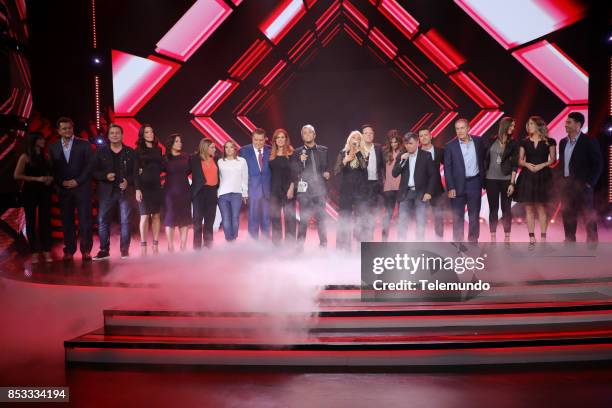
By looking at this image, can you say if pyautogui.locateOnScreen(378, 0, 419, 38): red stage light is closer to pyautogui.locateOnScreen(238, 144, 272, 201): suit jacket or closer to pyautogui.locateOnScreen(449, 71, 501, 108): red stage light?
pyautogui.locateOnScreen(449, 71, 501, 108): red stage light

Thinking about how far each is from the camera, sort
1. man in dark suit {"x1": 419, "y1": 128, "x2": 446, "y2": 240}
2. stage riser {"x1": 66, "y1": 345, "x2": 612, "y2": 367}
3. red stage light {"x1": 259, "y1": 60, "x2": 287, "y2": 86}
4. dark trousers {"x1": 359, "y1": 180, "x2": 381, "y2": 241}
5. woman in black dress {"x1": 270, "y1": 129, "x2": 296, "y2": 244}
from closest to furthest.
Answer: stage riser {"x1": 66, "y1": 345, "x2": 612, "y2": 367}, man in dark suit {"x1": 419, "y1": 128, "x2": 446, "y2": 240}, dark trousers {"x1": 359, "y1": 180, "x2": 381, "y2": 241}, woman in black dress {"x1": 270, "y1": 129, "x2": 296, "y2": 244}, red stage light {"x1": 259, "y1": 60, "x2": 287, "y2": 86}

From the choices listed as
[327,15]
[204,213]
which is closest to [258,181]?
[204,213]

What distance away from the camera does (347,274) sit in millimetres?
4027

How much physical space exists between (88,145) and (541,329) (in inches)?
184

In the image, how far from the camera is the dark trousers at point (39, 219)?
5277 mm

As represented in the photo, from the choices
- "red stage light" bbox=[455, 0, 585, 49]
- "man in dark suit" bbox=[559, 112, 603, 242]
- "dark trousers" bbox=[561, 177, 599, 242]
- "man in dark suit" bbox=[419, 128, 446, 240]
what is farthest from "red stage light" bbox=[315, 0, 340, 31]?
"dark trousers" bbox=[561, 177, 599, 242]

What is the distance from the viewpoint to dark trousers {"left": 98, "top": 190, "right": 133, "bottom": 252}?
17.3 ft

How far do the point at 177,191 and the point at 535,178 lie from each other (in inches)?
153

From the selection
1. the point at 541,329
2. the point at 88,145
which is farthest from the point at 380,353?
the point at 88,145

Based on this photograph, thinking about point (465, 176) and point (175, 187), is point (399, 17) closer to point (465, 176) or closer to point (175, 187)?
point (465, 176)

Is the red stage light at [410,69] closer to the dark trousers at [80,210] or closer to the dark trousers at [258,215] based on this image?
the dark trousers at [258,215]

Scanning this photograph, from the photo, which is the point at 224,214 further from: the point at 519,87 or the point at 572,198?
the point at 519,87

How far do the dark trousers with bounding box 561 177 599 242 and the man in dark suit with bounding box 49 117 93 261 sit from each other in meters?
5.17

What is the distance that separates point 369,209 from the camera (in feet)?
17.4
